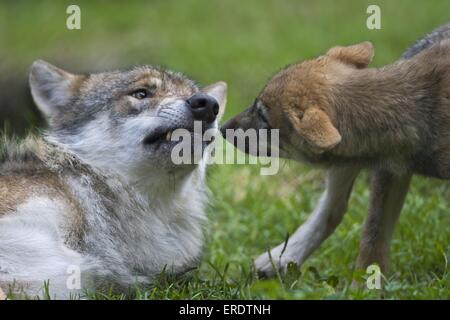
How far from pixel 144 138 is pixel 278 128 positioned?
0.86m

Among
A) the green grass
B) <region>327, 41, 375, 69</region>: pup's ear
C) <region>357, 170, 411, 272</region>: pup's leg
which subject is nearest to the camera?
the green grass

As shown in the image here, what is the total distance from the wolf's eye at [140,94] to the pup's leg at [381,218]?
5.69ft

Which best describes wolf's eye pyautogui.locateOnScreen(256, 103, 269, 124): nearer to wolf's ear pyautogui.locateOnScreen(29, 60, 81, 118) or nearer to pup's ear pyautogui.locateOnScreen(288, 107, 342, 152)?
pup's ear pyautogui.locateOnScreen(288, 107, 342, 152)

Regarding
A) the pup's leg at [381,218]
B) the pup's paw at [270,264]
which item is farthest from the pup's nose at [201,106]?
the pup's leg at [381,218]

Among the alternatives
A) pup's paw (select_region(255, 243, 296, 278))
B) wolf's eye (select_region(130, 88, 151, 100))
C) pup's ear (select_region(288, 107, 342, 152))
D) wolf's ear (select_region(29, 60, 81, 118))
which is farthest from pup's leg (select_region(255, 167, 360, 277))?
wolf's ear (select_region(29, 60, 81, 118))

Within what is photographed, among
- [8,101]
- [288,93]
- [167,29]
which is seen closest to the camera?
[288,93]

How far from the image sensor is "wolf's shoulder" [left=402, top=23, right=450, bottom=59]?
6.39 m

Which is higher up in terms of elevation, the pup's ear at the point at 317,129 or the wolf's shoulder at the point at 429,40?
the wolf's shoulder at the point at 429,40

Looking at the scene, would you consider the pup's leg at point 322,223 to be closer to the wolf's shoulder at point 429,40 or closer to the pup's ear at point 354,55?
the pup's ear at point 354,55

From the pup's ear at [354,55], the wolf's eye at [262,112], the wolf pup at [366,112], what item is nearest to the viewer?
the wolf pup at [366,112]

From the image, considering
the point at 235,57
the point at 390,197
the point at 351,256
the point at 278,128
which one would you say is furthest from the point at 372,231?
the point at 235,57

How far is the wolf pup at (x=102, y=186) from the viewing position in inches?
203
